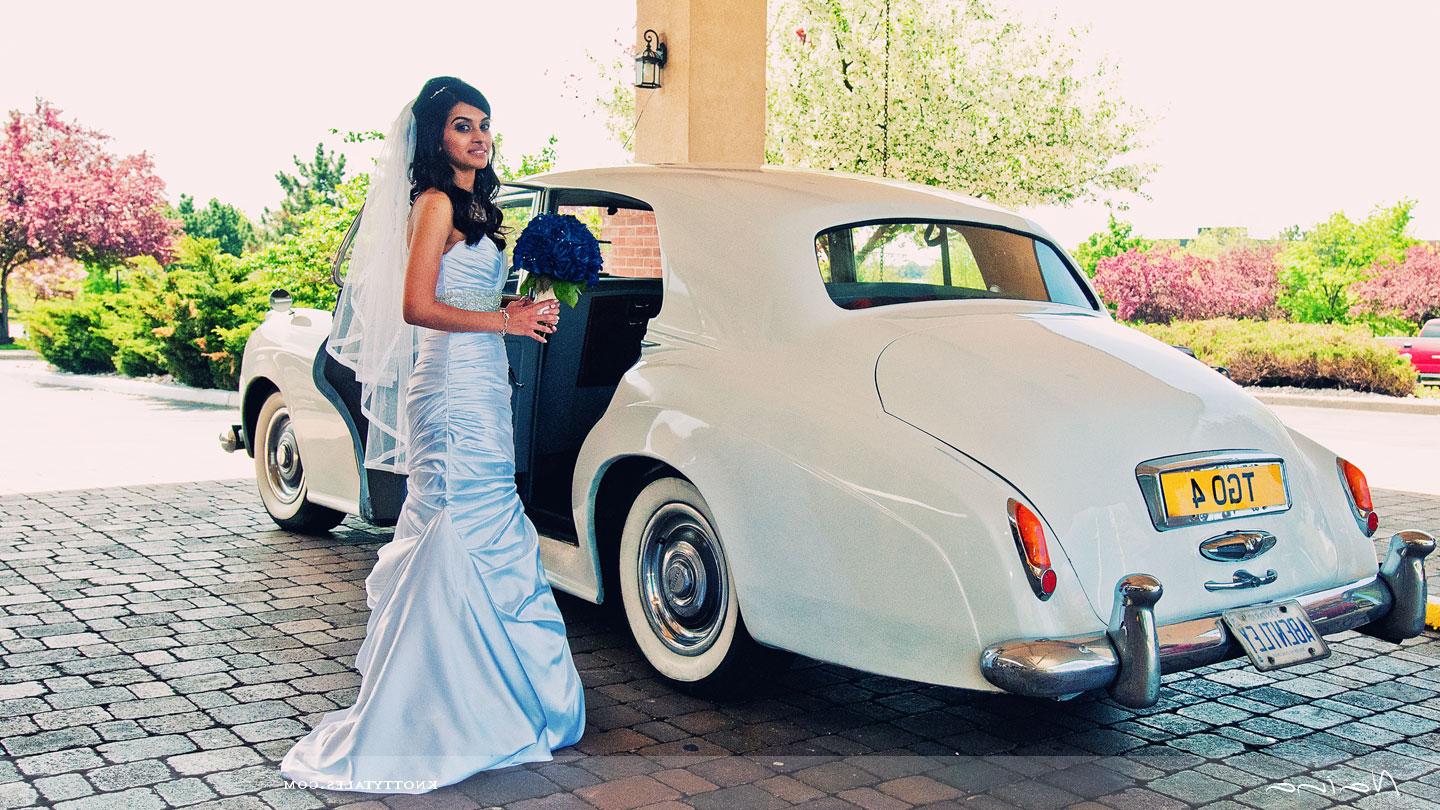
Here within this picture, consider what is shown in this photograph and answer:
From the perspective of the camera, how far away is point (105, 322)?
23062 millimetres

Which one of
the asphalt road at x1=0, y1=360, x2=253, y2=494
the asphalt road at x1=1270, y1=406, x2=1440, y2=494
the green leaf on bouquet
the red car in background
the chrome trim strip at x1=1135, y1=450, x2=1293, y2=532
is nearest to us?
the chrome trim strip at x1=1135, y1=450, x2=1293, y2=532

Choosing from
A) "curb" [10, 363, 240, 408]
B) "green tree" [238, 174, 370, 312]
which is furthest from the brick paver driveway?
"curb" [10, 363, 240, 408]

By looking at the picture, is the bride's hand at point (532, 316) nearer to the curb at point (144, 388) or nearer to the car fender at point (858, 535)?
the car fender at point (858, 535)

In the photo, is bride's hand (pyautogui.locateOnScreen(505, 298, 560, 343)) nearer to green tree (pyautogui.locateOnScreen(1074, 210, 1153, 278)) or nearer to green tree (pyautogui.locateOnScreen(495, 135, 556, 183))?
green tree (pyautogui.locateOnScreen(495, 135, 556, 183))

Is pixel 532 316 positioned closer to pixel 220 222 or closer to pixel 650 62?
pixel 650 62

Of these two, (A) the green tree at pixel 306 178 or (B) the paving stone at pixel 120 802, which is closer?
(B) the paving stone at pixel 120 802

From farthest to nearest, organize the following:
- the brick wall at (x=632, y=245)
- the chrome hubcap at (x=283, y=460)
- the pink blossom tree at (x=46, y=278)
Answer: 1. the pink blossom tree at (x=46, y=278)
2. the brick wall at (x=632, y=245)
3. the chrome hubcap at (x=283, y=460)

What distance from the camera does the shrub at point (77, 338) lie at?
912 inches

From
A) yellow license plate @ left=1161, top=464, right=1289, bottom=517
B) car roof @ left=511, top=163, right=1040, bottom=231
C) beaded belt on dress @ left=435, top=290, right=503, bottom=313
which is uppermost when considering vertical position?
car roof @ left=511, top=163, right=1040, bottom=231

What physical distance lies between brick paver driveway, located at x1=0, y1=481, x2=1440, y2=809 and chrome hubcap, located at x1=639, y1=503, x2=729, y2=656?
0.26 meters

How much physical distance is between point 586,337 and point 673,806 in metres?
2.48

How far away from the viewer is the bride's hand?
441 centimetres

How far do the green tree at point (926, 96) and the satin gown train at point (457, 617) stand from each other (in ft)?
57.4

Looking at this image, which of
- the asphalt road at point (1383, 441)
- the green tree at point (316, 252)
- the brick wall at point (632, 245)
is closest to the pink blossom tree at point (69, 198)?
the green tree at point (316, 252)
